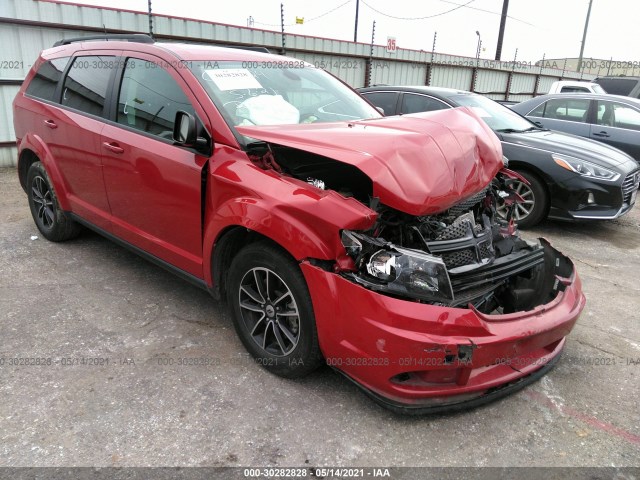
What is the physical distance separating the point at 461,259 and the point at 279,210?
1.01 meters

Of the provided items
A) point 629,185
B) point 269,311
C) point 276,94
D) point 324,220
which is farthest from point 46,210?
point 629,185

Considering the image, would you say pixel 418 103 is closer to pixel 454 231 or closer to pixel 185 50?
pixel 185 50

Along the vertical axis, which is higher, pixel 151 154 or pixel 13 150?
pixel 151 154

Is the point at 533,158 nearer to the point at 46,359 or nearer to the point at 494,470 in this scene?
the point at 494,470

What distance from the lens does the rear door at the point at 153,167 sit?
2.95 m

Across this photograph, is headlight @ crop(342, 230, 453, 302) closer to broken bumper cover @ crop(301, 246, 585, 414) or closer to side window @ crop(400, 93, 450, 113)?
broken bumper cover @ crop(301, 246, 585, 414)

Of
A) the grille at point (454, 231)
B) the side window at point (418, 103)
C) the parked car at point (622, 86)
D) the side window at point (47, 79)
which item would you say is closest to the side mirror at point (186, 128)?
the grille at point (454, 231)

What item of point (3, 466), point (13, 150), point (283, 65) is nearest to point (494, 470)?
point (3, 466)

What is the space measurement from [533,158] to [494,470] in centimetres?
427

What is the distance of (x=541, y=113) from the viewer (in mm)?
8125

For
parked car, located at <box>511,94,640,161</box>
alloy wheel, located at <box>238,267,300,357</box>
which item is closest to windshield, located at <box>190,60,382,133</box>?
alloy wheel, located at <box>238,267,300,357</box>

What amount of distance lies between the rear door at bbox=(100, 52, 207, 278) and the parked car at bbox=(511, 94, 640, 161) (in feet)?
21.5

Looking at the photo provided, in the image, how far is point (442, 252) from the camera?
248 centimetres

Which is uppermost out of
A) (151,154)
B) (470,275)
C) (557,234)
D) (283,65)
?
(283,65)
